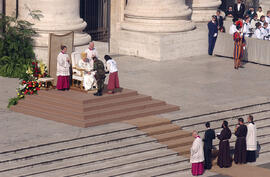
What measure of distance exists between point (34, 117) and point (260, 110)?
284 inches

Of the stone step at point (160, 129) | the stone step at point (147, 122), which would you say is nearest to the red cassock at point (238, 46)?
the stone step at point (147, 122)

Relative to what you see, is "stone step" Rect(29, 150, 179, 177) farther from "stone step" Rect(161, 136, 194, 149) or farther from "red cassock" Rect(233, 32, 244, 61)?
"red cassock" Rect(233, 32, 244, 61)

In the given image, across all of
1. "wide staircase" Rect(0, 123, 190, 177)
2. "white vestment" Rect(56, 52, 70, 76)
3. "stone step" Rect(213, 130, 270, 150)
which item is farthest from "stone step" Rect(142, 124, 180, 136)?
"white vestment" Rect(56, 52, 70, 76)

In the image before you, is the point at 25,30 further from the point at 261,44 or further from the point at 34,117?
the point at 261,44

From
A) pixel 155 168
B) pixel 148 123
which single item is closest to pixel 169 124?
pixel 148 123

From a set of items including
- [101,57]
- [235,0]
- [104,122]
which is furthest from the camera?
[235,0]

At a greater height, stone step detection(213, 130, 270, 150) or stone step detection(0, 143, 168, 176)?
stone step detection(0, 143, 168, 176)

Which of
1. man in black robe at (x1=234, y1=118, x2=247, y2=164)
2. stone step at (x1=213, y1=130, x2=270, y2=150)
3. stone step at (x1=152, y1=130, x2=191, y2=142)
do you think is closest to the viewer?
man in black robe at (x1=234, y1=118, x2=247, y2=164)

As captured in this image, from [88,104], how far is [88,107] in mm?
249

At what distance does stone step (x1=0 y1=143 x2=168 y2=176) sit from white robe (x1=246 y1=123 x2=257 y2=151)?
2372 mm

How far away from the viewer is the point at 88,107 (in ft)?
90.0

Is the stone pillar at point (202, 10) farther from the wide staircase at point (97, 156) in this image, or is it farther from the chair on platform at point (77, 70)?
the wide staircase at point (97, 156)

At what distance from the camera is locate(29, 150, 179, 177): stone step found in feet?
79.9

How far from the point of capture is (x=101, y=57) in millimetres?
34625
